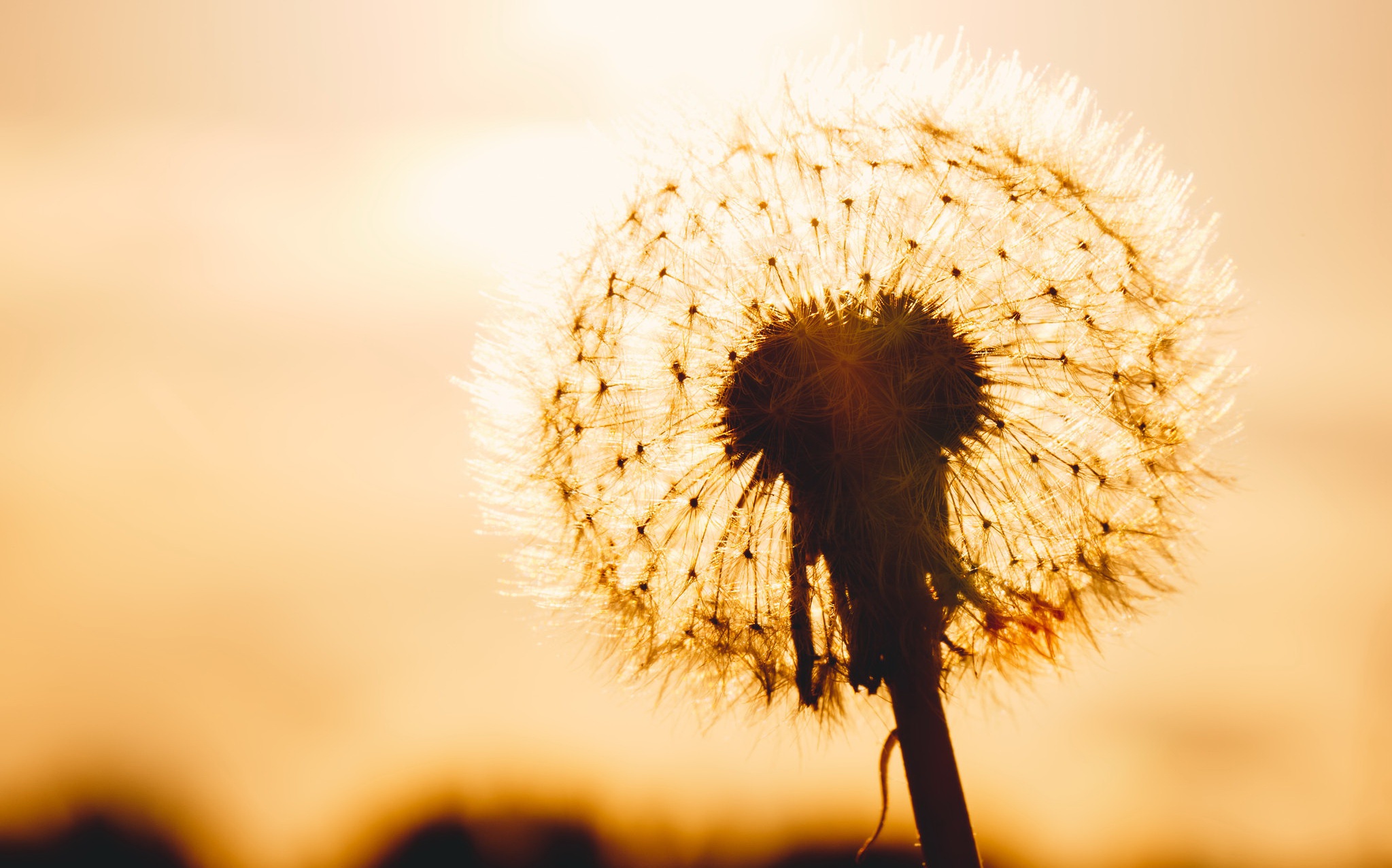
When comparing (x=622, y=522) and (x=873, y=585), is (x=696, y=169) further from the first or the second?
(x=873, y=585)

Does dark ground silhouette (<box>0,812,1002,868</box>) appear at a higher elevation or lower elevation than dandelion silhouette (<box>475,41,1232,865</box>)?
lower

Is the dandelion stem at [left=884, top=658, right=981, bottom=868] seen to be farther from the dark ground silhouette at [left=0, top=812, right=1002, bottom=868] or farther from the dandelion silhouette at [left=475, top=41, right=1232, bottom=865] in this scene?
the dark ground silhouette at [left=0, top=812, right=1002, bottom=868]

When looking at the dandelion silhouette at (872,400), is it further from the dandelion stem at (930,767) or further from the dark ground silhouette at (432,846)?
the dark ground silhouette at (432,846)

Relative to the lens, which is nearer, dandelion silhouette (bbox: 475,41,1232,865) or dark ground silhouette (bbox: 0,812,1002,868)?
dandelion silhouette (bbox: 475,41,1232,865)

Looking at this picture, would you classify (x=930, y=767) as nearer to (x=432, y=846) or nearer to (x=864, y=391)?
(x=864, y=391)

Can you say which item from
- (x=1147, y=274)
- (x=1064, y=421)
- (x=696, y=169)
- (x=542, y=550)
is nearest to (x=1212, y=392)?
(x=1147, y=274)

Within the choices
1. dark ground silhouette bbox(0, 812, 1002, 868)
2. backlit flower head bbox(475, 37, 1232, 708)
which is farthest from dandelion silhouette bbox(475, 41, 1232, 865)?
dark ground silhouette bbox(0, 812, 1002, 868)

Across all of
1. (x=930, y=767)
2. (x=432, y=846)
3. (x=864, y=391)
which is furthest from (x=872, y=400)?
(x=432, y=846)
